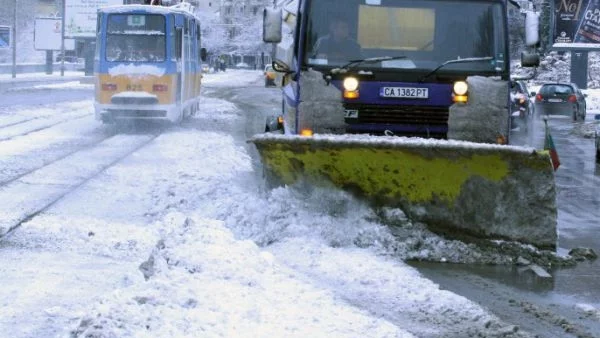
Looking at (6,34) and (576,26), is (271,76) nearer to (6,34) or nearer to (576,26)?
(576,26)

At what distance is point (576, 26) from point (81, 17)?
4042 centimetres

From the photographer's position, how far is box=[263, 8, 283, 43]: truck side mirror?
991 centimetres

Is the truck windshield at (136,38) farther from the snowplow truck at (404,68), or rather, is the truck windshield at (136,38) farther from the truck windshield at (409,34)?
the truck windshield at (409,34)

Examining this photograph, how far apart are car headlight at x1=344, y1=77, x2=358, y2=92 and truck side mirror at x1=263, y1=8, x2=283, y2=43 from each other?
1015mm

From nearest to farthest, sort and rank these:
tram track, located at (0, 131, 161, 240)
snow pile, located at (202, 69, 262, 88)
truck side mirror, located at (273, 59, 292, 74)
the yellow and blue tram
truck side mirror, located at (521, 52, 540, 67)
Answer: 1. tram track, located at (0, 131, 161, 240)
2. truck side mirror, located at (521, 52, 540, 67)
3. truck side mirror, located at (273, 59, 292, 74)
4. the yellow and blue tram
5. snow pile, located at (202, 69, 262, 88)

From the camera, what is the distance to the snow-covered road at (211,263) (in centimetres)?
549

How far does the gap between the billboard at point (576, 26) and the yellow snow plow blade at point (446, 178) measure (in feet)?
128

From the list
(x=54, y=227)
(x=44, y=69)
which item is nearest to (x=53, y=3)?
(x=44, y=69)

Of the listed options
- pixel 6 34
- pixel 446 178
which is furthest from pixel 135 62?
pixel 6 34

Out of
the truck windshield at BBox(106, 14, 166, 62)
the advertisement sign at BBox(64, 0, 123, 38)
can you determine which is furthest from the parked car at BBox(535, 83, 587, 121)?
the advertisement sign at BBox(64, 0, 123, 38)

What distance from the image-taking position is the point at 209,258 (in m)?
7.01

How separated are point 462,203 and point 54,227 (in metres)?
3.74

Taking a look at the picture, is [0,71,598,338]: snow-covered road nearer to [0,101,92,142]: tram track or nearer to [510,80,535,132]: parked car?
[0,101,92,142]: tram track

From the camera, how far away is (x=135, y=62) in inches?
880
